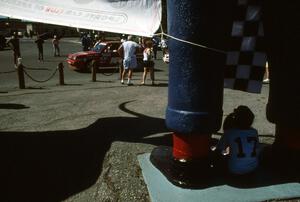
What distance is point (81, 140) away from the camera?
510 centimetres

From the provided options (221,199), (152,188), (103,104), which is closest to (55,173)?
(152,188)

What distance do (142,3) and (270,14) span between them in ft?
4.45

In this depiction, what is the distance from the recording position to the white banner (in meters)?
3.27

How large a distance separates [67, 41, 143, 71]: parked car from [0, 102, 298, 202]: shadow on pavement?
8.68 m

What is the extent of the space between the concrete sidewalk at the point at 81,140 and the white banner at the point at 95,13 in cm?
169

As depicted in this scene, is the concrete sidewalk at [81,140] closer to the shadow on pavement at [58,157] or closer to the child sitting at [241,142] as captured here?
the shadow on pavement at [58,157]

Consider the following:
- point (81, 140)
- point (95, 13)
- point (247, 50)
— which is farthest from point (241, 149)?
point (81, 140)

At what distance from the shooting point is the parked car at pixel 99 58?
14453mm

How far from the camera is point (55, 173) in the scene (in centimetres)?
400

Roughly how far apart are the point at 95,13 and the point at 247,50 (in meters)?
1.72

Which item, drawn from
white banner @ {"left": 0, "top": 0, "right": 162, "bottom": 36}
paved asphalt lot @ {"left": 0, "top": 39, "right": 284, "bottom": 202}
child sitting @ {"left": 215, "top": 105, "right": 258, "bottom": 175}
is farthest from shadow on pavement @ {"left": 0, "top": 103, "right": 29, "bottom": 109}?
child sitting @ {"left": 215, "top": 105, "right": 258, "bottom": 175}

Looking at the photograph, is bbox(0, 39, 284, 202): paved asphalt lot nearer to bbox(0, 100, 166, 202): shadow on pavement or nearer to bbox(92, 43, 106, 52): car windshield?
bbox(0, 100, 166, 202): shadow on pavement

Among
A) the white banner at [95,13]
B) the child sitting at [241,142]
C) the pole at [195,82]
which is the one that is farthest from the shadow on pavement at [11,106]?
the child sitting at [241,142]

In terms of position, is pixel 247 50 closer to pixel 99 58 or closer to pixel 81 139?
pixel 81 139
